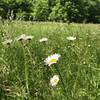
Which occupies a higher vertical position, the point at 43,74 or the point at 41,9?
the point at 43,74

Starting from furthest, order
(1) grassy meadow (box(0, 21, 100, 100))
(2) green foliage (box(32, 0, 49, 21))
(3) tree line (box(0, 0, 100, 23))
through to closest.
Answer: (3) tree line (box(0, 0, 100, 23)) < (2) green foliage (box(32, 0, 49, 21)) < (1) grassy meadow (box(0, 21, 100, 100))

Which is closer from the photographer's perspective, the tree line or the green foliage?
the green foliage

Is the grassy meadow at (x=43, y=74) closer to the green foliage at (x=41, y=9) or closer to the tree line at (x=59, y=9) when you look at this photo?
the tree line at (x=59, y=9)

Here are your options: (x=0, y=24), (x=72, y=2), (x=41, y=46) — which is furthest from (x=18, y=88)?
(x=72, y=2)

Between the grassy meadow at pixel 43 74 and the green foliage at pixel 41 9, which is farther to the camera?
the green foliage at pixel 41 9

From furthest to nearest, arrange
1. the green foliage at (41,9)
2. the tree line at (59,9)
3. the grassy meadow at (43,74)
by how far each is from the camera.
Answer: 1. the tree line at (59,9)
2. the green foliage at (41,9)
3. the grassy meadow at (43,74)

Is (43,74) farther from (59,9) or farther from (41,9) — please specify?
(59,9)

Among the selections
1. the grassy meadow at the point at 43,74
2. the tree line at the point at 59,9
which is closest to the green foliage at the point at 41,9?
the tree line at the point at 59,9

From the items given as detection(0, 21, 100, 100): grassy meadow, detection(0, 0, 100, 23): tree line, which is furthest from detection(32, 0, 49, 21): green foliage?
detection(0, 21, 100, 100): grassy meadow

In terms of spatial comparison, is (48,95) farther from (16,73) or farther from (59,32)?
(59,32)

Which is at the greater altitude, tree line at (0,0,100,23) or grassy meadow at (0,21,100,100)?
grassy meadow at (0,21,100,100)

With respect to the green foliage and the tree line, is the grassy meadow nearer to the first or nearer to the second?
the tree line

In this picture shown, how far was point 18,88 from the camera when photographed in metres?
2.02

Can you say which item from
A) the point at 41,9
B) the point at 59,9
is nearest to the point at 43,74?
the point at 41,9
